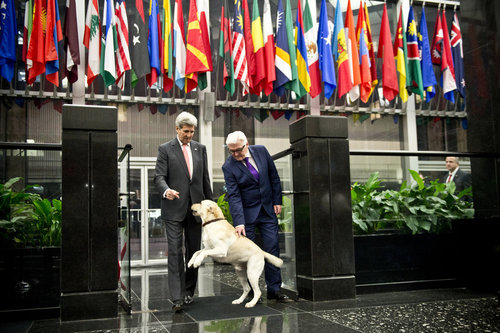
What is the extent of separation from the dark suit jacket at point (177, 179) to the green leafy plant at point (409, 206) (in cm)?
232

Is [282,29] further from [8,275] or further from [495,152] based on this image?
[8,275]

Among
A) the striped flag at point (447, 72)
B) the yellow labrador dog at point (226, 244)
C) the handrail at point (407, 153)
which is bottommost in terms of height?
the yellow labrador dog at point (226, 244)

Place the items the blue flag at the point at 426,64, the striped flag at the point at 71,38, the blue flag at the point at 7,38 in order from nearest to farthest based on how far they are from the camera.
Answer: the blue flag at the point at 7,38 → the striped flag at the point at 71,38 → the blue flag at the point at 426,64

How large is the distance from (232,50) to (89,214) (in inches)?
320

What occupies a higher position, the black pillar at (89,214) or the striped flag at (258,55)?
the striped flag at (258,55)

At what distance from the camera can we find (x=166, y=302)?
20.3 feet

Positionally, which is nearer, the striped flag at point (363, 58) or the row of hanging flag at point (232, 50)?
the row of hanging flag at point (232, 50)

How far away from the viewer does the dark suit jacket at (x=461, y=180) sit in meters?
7.34

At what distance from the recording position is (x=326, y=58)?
12.4 metres

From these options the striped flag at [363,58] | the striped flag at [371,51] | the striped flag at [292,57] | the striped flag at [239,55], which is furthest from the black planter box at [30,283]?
the striped flag at [371,51]

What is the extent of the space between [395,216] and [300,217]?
165cm

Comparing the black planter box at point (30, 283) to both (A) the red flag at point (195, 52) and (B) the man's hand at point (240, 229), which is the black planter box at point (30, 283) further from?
(A) the red flag at point (195, 52)

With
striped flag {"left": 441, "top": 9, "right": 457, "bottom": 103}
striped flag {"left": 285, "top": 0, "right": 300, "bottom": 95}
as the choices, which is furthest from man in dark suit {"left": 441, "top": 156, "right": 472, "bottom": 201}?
striped flag {"left": 441, "top": 9, "right": 457, "bottom": 103}

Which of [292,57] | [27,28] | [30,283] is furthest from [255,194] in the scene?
[27,28]
